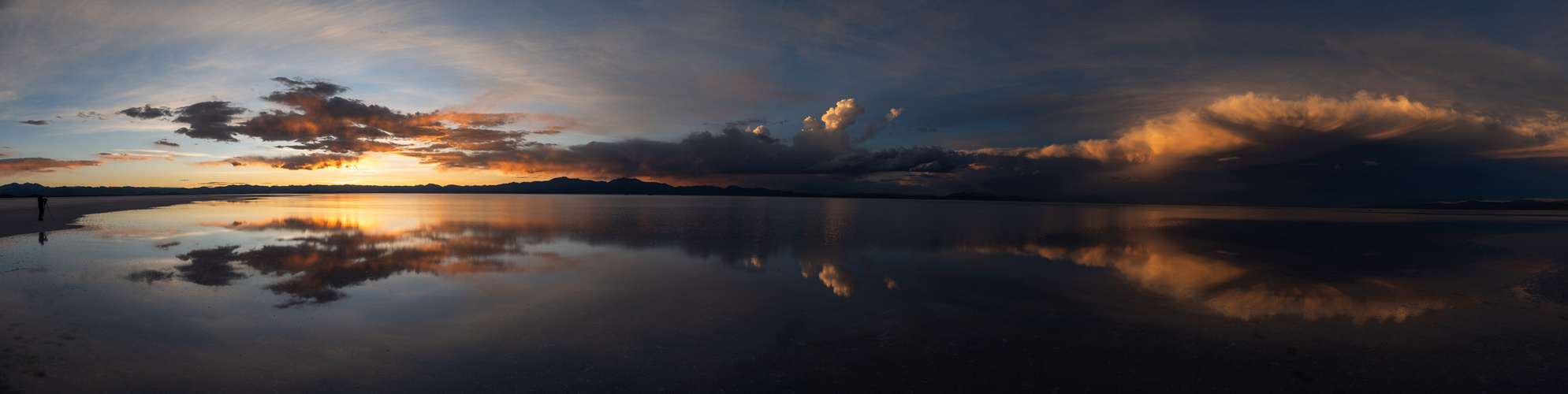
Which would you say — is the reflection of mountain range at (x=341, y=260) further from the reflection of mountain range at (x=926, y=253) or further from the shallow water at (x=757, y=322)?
the shallow water at (x=757, y=322)

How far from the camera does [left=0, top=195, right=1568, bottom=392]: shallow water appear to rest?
720 centimetres

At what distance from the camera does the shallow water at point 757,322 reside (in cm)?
720

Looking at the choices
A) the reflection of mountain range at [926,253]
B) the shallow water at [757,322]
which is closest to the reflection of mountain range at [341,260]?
the reflection of mountain range at [926,253]

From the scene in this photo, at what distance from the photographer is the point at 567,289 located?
13.0 m

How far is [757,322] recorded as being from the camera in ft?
33.1

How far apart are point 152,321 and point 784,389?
10881mm

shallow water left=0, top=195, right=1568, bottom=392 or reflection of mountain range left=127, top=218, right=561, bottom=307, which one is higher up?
reflection of mountain range left=127, top=218, right=561, bottom=307

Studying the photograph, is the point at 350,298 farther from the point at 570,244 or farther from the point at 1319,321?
the point at 1319,321

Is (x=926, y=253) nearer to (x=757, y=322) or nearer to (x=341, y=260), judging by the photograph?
(x=757, y=322)

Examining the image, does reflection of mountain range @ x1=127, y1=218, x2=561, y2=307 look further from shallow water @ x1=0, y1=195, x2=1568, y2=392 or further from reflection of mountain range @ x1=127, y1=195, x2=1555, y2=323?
shallow water @ x1=0, y1=195, x2=1568, y2=392

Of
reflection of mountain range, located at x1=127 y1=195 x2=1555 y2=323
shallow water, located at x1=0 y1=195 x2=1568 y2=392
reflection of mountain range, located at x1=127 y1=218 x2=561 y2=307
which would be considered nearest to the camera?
shallow water, located at x1=0 y1=195 x2=1568 y2=392

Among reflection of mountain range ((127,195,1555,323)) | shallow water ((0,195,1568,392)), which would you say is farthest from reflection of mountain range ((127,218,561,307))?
shallow water ((0,195,1568,392))

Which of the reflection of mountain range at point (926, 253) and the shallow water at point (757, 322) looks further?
the reflection of mountain range at point (926, 253)

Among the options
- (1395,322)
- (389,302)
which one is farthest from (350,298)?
(1395,322)
